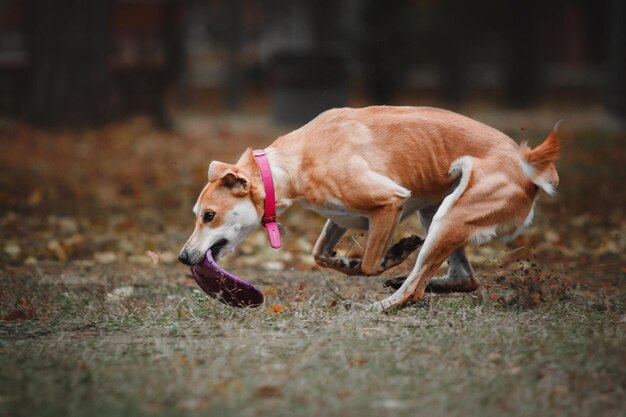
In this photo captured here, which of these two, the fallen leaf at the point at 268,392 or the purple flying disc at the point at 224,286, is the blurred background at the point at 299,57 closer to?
the purple flying disc at the point at 224,286

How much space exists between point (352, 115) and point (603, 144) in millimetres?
10410

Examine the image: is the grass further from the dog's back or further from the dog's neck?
the dog's back

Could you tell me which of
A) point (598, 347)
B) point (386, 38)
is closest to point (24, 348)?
point (598, 347)

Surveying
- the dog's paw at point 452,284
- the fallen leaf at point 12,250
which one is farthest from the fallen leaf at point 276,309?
the fallen leaf at point 12,250

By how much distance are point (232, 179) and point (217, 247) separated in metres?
0.47

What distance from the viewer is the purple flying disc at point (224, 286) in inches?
237

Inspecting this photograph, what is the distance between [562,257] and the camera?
8664mm

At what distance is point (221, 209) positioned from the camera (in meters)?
6.04

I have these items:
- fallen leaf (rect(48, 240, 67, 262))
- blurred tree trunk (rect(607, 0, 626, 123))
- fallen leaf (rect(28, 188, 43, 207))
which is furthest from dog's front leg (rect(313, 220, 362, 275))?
blurred tree trunk (rect(607, 0, 626, 123))

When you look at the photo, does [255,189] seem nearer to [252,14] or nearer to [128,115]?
[128,115]

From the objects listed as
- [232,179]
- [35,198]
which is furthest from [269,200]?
[35,198]

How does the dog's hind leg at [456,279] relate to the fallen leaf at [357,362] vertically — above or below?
below

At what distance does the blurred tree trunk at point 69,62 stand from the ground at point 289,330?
6.55 meters

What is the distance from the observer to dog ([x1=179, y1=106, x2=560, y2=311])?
6.03 metres
